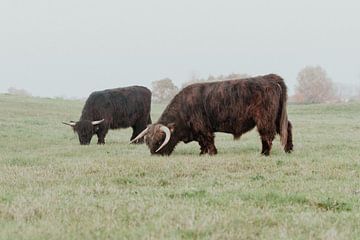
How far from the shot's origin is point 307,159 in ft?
40.4

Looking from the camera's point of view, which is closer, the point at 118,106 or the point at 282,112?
the point at 282,112

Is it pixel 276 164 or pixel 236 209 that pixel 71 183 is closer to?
pixel 236 209

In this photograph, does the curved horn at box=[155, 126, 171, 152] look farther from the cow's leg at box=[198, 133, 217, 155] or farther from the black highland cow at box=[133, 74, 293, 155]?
the cow's leg at box=[198, 133, 217, 155]

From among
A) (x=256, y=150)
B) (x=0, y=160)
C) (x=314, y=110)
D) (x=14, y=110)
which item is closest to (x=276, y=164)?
(x=256, y=150)

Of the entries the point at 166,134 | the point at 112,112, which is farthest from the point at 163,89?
the point at 166,134

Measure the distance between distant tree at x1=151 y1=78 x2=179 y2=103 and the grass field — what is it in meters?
77.1

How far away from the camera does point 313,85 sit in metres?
107

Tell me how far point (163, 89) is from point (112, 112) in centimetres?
7004

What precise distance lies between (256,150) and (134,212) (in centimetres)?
891

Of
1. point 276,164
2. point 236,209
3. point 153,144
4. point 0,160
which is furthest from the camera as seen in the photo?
point 153,144

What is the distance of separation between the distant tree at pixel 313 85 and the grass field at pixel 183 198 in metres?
95.8

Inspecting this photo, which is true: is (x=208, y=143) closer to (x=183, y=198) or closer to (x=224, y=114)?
(x=224, y=114)

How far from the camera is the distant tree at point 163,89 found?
90438 millimetres

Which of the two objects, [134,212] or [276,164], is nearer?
[134,212]
